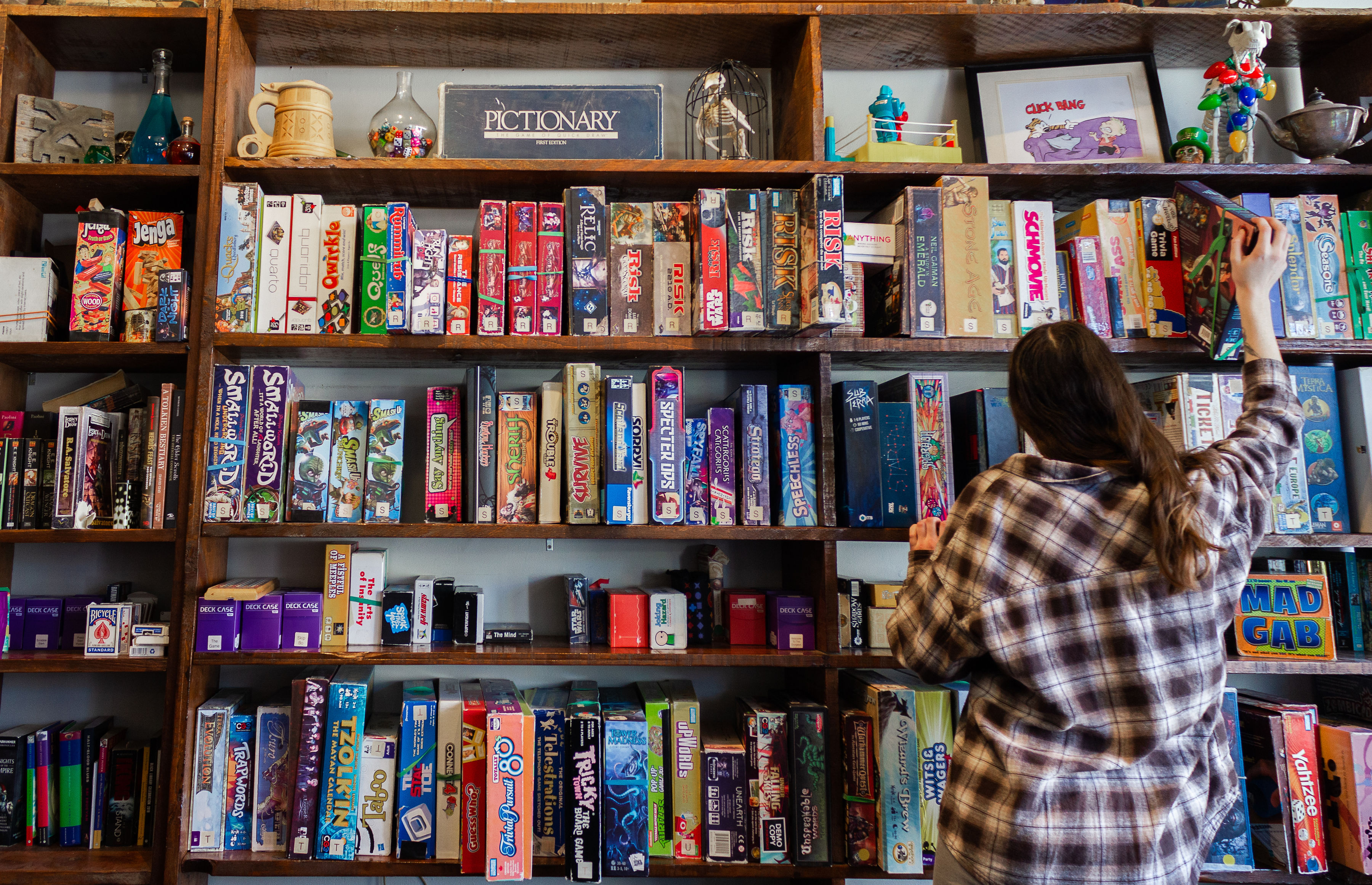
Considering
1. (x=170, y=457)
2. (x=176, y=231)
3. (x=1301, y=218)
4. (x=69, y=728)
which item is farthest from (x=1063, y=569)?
(x=69, y=728)

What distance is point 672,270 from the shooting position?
159 cm

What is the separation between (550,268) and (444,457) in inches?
19.0

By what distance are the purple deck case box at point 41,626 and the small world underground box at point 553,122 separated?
137 centimetres

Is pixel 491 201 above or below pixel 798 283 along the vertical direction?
above

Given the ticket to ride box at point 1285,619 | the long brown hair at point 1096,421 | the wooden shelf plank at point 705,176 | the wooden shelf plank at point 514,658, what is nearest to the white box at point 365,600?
the wooden shelf plank at point 514,658

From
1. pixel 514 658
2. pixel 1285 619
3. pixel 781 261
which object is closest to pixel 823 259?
pixel 781 261

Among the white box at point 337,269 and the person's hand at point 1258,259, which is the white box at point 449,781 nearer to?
the white box at point 337,269

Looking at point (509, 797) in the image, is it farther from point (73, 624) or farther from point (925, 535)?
point (73, 624)

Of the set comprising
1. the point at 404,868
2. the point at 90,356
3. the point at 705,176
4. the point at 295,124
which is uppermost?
the point at 295,124

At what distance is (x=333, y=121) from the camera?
186 centimetres

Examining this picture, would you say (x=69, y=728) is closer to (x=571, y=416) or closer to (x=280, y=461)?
(x=280, y=461)

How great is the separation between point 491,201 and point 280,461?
73 cm

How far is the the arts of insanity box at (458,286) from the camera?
156cm

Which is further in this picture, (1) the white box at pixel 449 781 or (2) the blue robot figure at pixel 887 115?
(2) the blue robot figure at pixel 887 115
